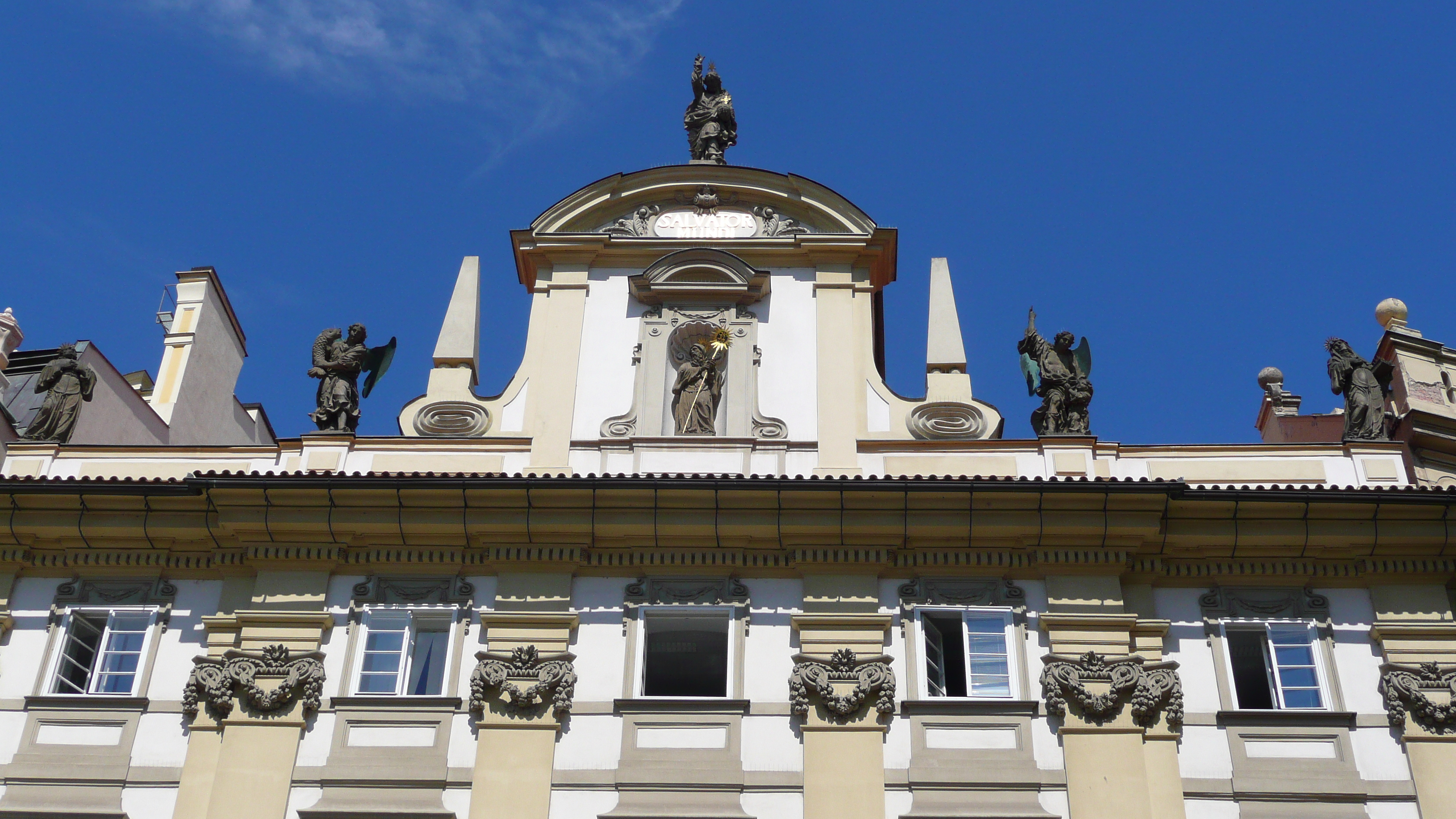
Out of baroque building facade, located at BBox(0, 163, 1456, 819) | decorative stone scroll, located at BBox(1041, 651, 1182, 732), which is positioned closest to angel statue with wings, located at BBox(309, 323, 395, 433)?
baroque building facade, located at BBox(0, 163, 1456, 819)

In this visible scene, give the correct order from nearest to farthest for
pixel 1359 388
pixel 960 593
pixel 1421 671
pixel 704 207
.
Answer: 1. pixel 1421 671
2. pixel 960 593
3. pixel 1359 388
4. pixel 704 207

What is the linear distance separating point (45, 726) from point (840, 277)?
1013 cm

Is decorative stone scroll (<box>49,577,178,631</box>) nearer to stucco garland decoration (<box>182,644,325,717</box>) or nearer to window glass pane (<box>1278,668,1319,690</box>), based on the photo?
stucco garland decoration (<box>182,644,325,717</box>)

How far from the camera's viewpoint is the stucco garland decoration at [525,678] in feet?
51.2

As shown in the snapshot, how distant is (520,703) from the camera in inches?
613

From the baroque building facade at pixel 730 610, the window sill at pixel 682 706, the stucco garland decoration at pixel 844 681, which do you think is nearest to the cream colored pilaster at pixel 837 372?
the baroque building facade at pixel 730 610

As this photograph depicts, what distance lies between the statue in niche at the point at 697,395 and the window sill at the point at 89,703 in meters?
6.39

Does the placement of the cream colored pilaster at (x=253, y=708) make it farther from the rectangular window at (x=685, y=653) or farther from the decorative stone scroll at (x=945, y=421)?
the decorative stone scroll at (x=945, y=421)

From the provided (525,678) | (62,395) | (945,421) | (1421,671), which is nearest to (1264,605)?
(1421,671)

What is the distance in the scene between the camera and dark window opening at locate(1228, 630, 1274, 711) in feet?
52.2

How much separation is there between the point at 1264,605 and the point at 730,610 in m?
5.53

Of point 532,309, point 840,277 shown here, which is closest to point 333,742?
point 532,309

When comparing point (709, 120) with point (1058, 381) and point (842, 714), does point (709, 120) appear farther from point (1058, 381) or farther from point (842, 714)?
point (842, 714)

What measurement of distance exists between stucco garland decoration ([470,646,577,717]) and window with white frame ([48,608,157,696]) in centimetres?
353
